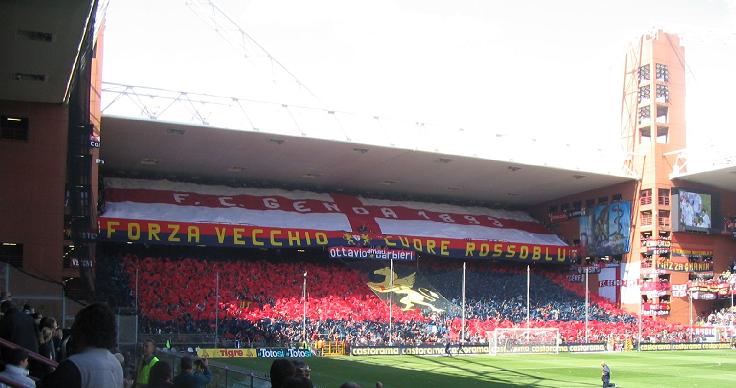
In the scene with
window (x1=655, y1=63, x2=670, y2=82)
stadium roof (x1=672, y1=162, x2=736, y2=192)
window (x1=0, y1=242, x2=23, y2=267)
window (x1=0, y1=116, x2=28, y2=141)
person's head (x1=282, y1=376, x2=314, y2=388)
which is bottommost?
person's head (x1=282, y1=376, x2=314, y2=388)

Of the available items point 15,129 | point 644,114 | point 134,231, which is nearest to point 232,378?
point 15,129

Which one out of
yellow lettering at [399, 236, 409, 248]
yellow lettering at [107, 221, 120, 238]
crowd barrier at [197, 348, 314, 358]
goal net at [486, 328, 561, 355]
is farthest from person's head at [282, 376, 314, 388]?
yellow lettering at [399, 236, 409, 248]

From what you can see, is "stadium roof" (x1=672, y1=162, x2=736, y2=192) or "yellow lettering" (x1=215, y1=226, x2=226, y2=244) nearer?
"yellow lettering" (x1=215, y1=226, x2=226, y2=244)

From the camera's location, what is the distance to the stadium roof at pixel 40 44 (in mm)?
19000

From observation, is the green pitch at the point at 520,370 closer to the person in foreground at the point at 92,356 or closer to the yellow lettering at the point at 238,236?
the yellow lettering at the point at 238,236

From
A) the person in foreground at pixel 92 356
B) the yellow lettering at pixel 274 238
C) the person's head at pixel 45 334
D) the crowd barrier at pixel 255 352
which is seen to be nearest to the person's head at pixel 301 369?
the person in foreground at pixel 92 356

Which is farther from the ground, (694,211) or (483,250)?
(694,211)

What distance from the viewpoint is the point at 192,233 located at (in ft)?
186

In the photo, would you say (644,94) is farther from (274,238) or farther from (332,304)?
(274,238)

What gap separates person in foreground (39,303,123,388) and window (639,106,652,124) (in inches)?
2524

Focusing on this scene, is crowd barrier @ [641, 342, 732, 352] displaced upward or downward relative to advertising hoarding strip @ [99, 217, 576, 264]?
downward

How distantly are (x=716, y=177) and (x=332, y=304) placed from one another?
103 ft

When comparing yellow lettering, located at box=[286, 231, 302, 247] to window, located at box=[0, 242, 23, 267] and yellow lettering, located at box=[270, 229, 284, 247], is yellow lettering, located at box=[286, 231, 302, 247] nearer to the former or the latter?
yellow lettering, located at box=[270, 229, 284, 247]

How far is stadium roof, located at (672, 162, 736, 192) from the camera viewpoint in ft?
197
